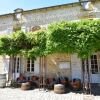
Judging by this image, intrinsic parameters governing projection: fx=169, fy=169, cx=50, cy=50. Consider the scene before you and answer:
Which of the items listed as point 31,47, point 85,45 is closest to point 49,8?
point 31,47

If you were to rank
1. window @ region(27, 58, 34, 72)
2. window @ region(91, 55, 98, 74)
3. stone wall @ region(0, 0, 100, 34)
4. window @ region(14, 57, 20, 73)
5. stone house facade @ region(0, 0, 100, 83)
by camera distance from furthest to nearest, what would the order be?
window @ region(14, 57, 20, 73) → window @ region(27, 58, 34, 72) → stone wall @ region(0, 0, 100, 34) → stone house facade @ region(0, 0, 100, 83) → window @ region(91, 55, 98, 74)

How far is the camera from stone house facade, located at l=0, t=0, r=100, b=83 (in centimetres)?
1314

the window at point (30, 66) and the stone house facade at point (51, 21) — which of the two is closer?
the stone house facade at point (51, 21)

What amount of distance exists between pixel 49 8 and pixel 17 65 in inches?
227

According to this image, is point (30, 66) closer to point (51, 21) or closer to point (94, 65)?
point (51, 21)

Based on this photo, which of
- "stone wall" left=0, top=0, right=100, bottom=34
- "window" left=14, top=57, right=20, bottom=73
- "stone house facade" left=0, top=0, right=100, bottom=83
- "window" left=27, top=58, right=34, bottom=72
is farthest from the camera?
"window" left=14, top=57, right=20, bottom=73

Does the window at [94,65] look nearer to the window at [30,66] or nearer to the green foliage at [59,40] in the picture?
the green foliage at [59,40]

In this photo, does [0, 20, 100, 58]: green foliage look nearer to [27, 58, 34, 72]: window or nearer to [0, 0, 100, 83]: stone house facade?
[27, 58, 34, 72]: window

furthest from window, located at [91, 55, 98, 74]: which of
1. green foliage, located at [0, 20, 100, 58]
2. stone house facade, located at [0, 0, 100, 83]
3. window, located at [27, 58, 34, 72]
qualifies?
window, located at [27, 58, 34, 72]

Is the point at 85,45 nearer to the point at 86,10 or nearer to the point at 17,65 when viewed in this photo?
the point at 86,10

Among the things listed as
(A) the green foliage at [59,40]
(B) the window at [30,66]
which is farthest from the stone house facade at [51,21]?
(A) the green foliage at [59,40]

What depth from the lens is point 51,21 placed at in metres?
14.7

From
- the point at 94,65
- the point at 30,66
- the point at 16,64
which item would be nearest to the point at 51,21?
the point at 30,66

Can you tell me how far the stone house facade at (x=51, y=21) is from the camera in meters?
13.1
